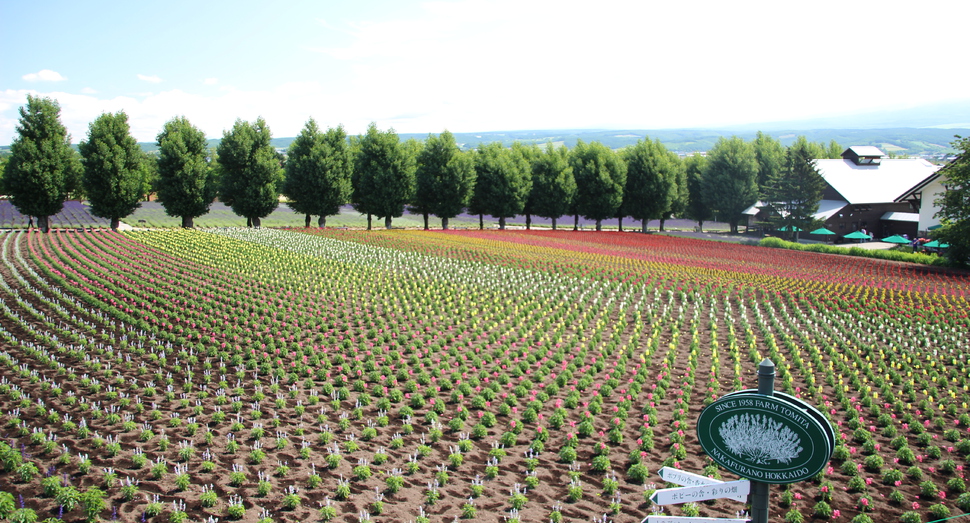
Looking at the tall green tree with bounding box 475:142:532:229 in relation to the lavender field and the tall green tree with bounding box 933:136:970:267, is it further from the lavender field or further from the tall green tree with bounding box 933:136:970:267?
the tall green tree with bounding box 933:136:970:267

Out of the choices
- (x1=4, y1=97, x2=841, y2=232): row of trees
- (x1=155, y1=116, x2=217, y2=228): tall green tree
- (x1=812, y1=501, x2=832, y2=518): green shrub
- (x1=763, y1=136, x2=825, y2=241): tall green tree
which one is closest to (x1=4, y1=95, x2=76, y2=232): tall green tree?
(x1=4, y1=97, x2=841, y2=232): row of trees

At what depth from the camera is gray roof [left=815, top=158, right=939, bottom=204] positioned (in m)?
56.9

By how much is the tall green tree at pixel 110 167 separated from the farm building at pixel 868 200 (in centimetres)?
5978

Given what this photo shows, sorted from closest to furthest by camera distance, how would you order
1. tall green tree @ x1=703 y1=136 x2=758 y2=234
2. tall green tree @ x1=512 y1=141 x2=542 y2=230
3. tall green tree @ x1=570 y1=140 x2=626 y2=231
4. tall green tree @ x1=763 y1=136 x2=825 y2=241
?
tall green tree @ x1=763 y1=136 x2=825 y2=241 < tall green tree @ x1=570 y1=140 x2=626 y2=231 < tall green tree @ x1=512 y1=141 x2=542 y2=230 < tall green tree @ x1=703 y1=136 x2=758 y2=234

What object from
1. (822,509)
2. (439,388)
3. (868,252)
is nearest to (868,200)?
(868,252)

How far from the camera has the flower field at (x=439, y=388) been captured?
8.49 m

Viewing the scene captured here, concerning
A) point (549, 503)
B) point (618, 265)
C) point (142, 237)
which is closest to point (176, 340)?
point (549, 503)

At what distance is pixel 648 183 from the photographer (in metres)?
64.3

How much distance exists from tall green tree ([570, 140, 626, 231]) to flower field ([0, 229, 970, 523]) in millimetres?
37476

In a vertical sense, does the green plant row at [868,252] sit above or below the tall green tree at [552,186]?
below

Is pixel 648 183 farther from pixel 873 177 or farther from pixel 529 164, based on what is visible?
pixel 873 177

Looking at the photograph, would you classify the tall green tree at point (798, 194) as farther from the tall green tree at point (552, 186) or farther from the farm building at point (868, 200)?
the tall green tree at point (552, 186)

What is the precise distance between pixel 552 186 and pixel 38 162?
145 feet

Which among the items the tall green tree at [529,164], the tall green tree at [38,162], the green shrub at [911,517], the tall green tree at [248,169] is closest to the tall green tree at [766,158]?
the tall green tree at [529,164]
